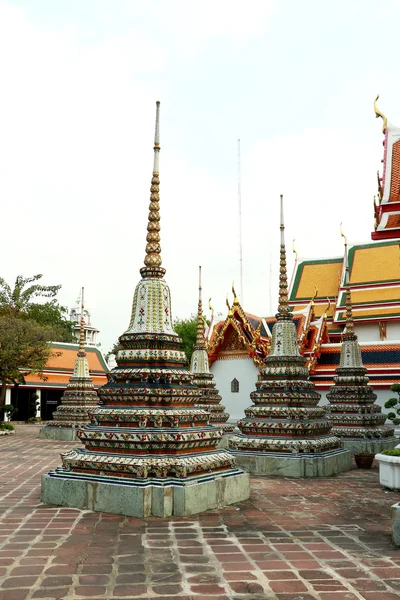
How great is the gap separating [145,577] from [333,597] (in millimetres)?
1551

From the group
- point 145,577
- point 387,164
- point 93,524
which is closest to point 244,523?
point 93,524

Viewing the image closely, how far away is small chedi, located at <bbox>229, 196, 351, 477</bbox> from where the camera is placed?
11.6 metres

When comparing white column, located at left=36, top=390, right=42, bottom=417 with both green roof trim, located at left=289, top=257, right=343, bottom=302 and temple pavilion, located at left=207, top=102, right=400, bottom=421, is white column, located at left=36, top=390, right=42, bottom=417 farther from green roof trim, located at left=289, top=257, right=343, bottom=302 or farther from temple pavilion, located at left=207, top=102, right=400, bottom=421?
green roof trim, located at left=289, top=257, right=343, bottom=302

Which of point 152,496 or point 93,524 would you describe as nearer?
point 93,524

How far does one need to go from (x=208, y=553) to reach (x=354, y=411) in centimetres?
1110

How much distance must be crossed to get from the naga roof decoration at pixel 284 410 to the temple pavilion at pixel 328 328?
35.2 ft

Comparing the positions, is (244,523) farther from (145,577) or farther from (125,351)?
(125,351)

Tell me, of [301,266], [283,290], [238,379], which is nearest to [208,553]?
[283,290]

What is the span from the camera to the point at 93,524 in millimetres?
6750

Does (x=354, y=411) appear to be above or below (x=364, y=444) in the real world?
above

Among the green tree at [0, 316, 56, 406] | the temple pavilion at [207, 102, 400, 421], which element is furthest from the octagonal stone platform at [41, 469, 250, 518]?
the green tree at [0, 316, 56, 406]

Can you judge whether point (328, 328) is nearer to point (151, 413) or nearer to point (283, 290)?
point (283, 290)

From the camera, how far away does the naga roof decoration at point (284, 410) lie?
11891mm

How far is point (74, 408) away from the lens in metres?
22.5
